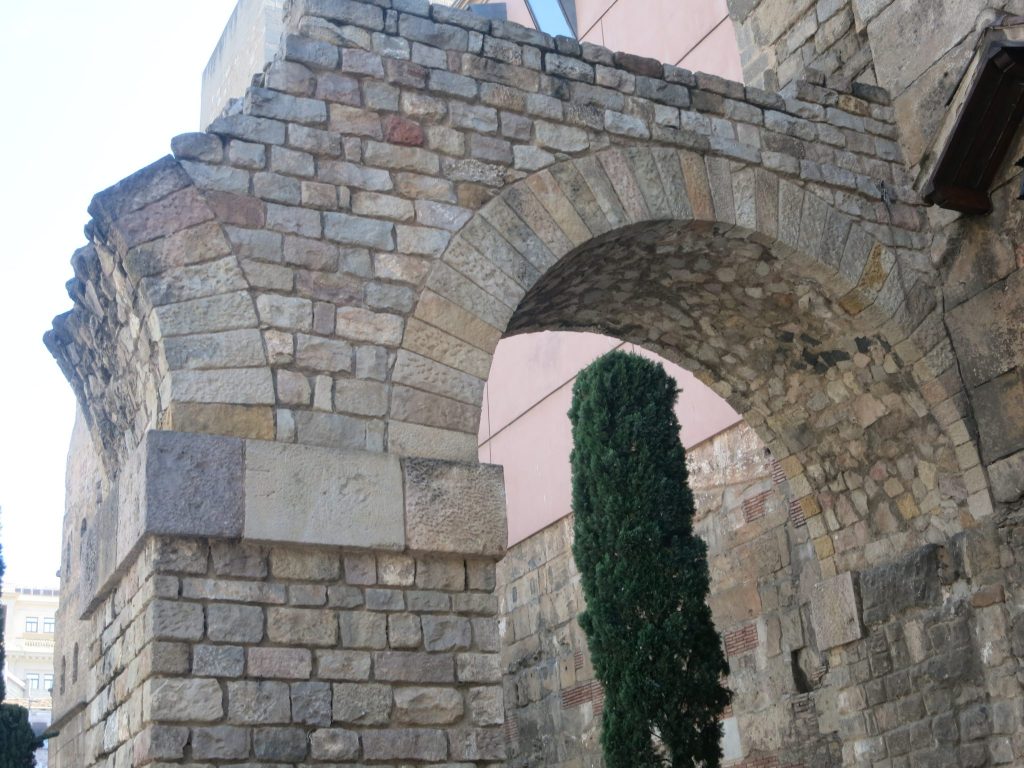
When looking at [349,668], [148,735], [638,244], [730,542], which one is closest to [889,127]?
[638,244]

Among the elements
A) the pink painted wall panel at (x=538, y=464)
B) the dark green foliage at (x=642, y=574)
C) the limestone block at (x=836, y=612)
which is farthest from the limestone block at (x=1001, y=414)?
the pink painted wall panel at (x=538, y=464)

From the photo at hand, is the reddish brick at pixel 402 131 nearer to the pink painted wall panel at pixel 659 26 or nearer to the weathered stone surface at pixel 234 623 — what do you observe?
the weathered stone surface at pixel 234 623

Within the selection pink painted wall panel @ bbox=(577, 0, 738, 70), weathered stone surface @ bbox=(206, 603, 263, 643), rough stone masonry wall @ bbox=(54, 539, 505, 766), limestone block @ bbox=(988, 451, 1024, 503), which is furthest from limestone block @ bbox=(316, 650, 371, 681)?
pink painted wall panel @ bbox=(577, 0, 738, 70)

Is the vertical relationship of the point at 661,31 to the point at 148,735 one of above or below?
above

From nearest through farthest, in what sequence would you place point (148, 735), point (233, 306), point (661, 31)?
point (148, 735)
point (233, 306)
point (661, 31)

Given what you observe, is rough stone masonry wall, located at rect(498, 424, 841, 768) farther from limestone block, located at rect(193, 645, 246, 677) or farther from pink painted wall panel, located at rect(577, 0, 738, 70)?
limestone block, located at rect(193, 645, 246, 677)

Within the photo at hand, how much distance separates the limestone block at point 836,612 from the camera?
6156 millimetres

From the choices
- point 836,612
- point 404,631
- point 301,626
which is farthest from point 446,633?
point 836,612

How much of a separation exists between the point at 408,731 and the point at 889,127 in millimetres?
3928

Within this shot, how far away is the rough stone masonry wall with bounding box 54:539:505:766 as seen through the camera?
12.2ft

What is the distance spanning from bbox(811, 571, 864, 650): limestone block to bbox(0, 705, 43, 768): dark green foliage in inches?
239

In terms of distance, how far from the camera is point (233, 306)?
4.20 m

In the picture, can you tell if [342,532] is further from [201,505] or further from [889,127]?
[889,127]

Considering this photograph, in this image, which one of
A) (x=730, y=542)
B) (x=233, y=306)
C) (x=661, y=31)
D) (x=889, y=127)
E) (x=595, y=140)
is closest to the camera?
→ (x=233, y=306)
